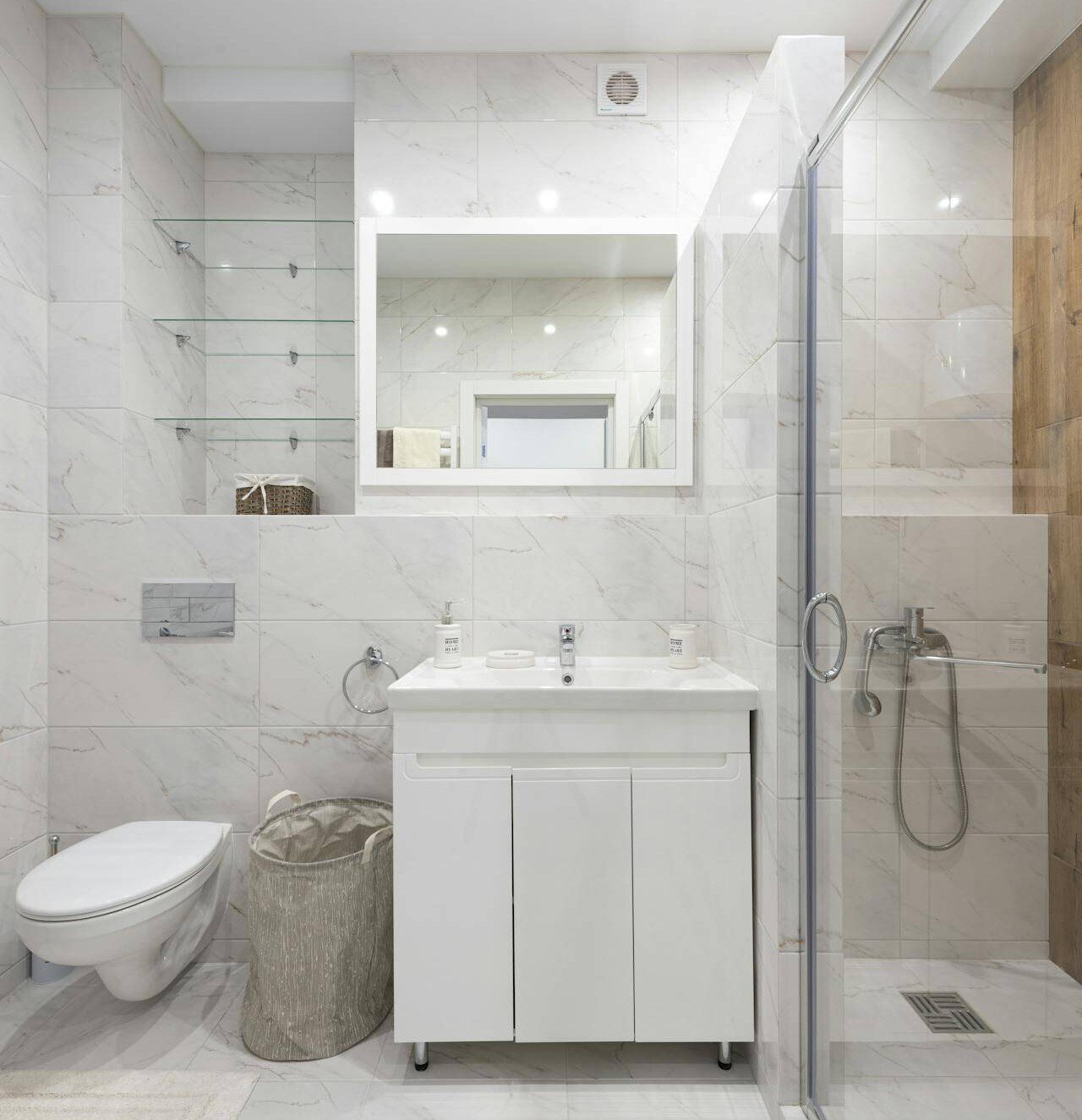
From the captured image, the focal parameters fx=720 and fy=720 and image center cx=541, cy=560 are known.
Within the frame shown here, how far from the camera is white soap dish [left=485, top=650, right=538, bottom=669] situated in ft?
6.33

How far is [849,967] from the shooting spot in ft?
4.15

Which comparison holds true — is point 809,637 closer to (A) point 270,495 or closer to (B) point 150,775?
(A) point 270,495

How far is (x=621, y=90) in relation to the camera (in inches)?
84.3

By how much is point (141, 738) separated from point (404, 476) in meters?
1.06

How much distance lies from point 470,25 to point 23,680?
2.20m

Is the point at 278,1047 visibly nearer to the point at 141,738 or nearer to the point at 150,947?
the point at 150,947

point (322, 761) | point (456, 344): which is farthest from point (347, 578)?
point (456, 344)

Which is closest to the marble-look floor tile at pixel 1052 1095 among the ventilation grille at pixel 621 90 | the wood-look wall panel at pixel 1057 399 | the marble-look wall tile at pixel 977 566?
the wood-look wall panel at pixel 1057 399

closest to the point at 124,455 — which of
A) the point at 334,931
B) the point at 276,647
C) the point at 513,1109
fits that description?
the point at 276,647

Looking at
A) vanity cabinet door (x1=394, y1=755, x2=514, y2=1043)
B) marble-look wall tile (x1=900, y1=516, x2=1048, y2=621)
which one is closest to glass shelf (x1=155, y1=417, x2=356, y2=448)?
vanity cabinet door (x1=394, y1=755, x2=514, y2=1043)

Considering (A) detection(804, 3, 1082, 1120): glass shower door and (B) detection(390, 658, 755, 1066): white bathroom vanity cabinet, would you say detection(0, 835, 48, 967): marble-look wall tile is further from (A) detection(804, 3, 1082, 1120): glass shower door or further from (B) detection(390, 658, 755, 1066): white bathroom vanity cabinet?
(A) detection(804, 3, 1082, 1120): glass shower door

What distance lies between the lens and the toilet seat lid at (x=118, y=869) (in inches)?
59.4

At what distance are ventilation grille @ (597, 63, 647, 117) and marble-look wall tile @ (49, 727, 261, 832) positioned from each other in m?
2.11

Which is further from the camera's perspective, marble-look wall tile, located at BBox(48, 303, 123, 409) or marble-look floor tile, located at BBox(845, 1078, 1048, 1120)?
marble-look wall tile, located at BBox(48, 303, 123, 409)
